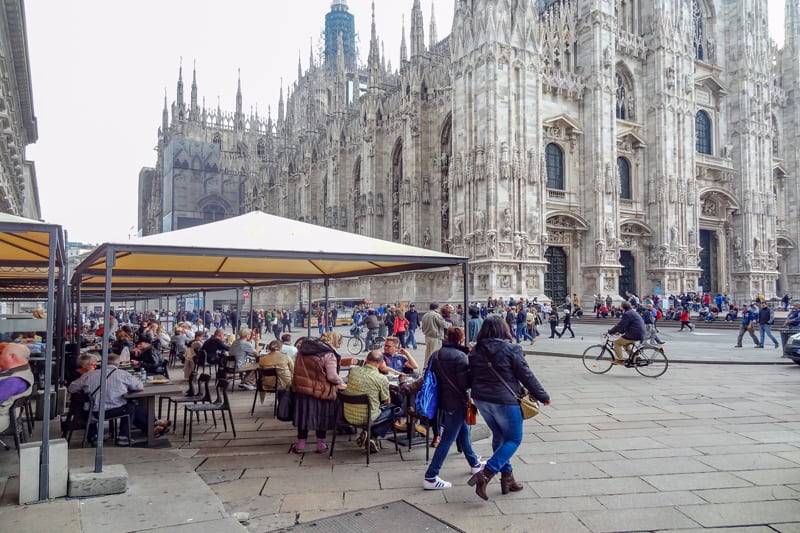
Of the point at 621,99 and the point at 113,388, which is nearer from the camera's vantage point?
the point at 113,388

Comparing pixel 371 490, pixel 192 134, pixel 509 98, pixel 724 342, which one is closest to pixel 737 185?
pixel 509 98

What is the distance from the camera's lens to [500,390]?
4328mm

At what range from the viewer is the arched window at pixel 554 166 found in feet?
92.9

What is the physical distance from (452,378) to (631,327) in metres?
6.87

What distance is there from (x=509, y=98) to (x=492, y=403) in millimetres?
23080

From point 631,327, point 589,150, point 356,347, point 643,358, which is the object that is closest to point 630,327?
point 631,327

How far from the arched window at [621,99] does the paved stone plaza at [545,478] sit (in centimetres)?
2608

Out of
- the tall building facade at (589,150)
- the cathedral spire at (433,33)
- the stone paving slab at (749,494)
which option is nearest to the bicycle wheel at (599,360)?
the stone paving slab at (749,494)

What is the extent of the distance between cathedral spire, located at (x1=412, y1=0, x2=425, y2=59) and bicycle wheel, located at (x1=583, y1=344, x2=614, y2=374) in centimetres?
2558

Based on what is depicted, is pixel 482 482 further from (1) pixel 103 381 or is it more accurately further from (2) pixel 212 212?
(2) pixel 212 212

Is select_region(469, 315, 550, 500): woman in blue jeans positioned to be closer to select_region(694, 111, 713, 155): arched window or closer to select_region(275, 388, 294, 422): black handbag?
select_region(275, 388, 294, 422): black handbag

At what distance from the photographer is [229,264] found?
916cm

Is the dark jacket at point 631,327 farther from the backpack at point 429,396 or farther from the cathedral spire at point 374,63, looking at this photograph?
the cathedral spire at point 374,63

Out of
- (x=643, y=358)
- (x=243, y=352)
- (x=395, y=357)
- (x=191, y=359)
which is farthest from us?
(x=643, y=358)
